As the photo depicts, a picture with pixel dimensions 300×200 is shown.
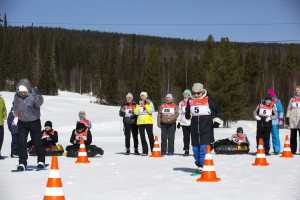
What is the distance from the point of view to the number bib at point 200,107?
450 inches

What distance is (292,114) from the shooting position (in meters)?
17.0

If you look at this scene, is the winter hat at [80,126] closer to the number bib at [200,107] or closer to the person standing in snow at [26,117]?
the person standing in snow at [26,117]

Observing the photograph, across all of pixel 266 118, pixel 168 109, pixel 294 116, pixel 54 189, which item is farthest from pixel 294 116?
pixel 54 189

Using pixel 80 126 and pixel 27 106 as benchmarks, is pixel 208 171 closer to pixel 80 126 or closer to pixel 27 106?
pixel 27 106

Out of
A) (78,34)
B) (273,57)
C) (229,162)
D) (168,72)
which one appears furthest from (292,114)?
(78,34)

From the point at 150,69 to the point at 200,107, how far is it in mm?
82963

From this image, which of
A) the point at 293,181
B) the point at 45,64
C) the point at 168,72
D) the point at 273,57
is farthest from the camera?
the point at 273,57

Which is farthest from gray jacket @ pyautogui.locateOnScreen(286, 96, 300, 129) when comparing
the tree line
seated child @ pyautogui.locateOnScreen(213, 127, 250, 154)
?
the tree line

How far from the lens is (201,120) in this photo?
11406mm

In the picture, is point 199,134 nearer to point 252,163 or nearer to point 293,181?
point 293,181

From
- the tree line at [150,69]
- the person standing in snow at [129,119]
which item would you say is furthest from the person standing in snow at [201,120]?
the tree line at [150,69]

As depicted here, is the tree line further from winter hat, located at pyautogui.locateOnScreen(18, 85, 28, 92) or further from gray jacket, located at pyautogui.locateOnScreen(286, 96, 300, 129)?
winter hat, located at pyautogui.locateOnScreen(18, 85, 28, 92)

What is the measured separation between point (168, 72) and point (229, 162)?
11544 cm

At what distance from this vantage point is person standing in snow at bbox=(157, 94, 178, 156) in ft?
55.7
